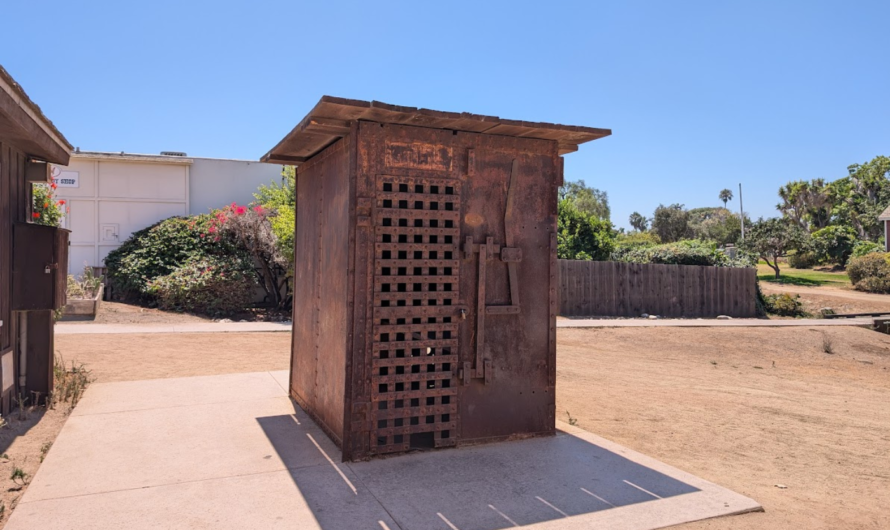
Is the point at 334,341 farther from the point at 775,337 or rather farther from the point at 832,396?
the point at 775,337

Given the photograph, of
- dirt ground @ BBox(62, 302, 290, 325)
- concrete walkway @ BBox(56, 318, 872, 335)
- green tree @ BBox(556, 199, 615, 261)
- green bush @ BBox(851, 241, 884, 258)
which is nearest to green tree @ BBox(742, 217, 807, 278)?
green bush @ BBox(851, 241, 884, 258)

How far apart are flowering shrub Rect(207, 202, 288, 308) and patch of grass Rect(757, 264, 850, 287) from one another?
28.1 m

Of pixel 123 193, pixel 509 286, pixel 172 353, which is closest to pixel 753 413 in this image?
pixel 509 286

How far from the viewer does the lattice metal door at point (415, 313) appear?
5.42 m

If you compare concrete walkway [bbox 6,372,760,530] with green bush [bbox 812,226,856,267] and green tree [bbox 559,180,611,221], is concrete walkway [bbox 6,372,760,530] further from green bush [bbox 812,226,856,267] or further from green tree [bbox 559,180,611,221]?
green tree [bbox 559,180,611,221]

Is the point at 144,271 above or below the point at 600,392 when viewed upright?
above

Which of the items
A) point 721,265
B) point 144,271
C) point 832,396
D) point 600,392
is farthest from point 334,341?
point 721,265

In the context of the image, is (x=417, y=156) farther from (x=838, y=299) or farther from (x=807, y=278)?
(x=807, y=278)

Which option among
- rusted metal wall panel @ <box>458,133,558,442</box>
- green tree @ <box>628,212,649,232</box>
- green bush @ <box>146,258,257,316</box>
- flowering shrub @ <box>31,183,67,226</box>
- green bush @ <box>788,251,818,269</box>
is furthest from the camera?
green tree @ <box>628,212,649,232</box>

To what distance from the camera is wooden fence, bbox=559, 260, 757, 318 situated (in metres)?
21.3

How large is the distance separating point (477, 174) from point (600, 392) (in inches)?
198

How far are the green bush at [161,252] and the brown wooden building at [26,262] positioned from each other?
10433 millimetres

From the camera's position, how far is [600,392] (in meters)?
9.55

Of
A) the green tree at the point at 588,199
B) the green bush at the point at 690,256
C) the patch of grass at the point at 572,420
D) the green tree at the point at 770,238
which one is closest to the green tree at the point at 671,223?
the green tree at the point at 588,199
